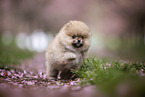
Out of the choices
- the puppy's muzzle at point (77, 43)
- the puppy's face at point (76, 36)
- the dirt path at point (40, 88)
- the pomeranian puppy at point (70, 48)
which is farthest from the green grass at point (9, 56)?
the puppy's muzzle at point (77, 43)

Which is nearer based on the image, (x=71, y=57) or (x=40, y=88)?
(x=40, y=88)

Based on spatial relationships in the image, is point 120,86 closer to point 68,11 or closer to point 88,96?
point 88,96

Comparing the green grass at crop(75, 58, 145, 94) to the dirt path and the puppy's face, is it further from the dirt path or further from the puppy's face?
the puppy's face

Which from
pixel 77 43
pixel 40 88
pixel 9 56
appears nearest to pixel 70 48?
pixel 77 43

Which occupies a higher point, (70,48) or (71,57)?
(70,48)

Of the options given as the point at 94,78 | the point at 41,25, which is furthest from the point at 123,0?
the point at 41,25

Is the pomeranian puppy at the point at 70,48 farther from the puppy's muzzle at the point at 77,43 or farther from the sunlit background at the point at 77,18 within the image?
the sunlit background at the point at 77,18

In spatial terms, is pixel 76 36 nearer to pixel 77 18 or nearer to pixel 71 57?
pixel 71 57
